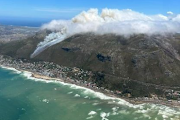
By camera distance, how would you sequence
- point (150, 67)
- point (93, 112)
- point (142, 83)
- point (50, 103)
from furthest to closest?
point (150, 67)
point (142, 83)
point (50, 103)
point (93, 112)

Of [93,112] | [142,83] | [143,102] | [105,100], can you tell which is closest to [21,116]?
[93,112]

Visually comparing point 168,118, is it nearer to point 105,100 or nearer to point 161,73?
point 105,100

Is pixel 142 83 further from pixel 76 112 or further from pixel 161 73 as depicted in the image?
pixel 76 112

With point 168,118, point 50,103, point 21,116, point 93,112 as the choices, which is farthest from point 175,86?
point 21,116

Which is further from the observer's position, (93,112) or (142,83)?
(142,83)

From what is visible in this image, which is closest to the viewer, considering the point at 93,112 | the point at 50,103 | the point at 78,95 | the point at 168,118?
the point at 168,118

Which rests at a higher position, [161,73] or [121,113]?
[161,73]
